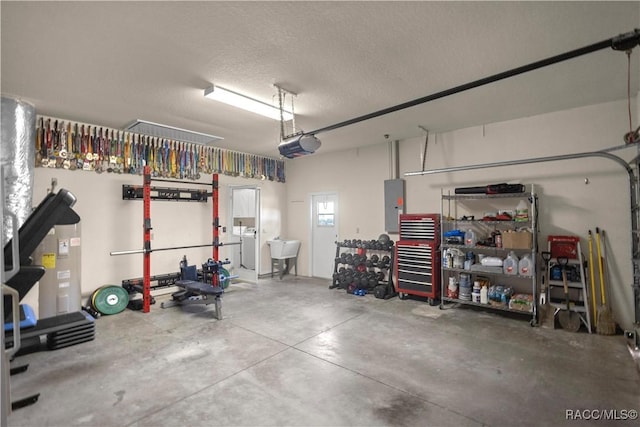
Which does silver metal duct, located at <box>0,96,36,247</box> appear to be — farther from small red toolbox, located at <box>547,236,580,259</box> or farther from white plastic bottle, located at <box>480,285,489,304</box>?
small red toolbox, located at <box>547,236,580,259</box>

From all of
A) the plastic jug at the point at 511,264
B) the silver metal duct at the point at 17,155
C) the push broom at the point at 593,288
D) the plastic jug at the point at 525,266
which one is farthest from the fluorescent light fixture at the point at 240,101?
the push broom at the point at 593,288

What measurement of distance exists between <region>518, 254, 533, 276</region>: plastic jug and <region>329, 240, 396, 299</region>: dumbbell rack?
209cm

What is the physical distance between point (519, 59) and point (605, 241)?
2.90 metres

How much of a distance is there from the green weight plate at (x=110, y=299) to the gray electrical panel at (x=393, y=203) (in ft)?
15.7

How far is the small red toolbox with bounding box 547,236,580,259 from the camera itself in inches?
166

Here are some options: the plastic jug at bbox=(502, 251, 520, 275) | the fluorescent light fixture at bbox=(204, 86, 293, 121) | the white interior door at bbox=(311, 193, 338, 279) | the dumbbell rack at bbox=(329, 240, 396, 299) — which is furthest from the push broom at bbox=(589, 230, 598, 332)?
the fluorescent light fixture at bbox=(204, 86, 293, 121)

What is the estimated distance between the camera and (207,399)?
8.42 ft

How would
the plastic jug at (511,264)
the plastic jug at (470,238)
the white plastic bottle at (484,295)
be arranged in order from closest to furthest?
the plastic jug at (511,264) → the white plastic bottle at (484,295) → the plastic jug at (470,238)

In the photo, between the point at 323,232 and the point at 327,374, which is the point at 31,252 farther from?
the point at 323,232

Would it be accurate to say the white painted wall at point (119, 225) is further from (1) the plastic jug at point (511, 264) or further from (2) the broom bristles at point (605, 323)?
(2) the broom bristles at point (605, 323)

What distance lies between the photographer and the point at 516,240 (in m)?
4.38

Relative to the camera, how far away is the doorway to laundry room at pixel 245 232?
Result: 264 inches

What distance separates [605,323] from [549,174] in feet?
6.83

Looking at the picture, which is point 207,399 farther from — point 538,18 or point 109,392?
point 538,18
